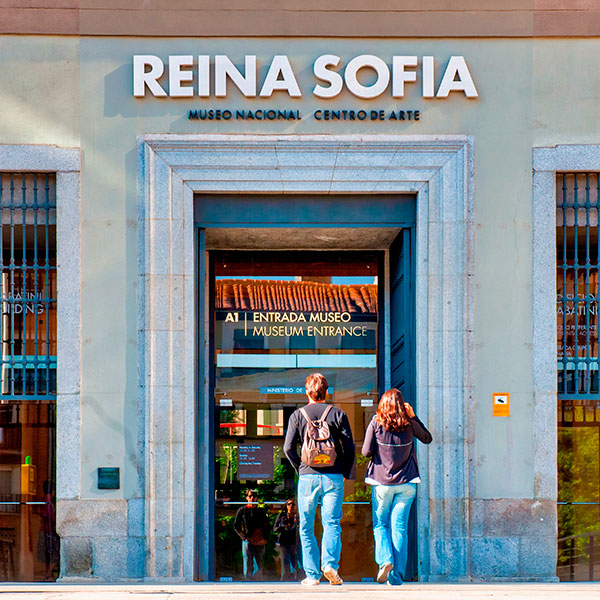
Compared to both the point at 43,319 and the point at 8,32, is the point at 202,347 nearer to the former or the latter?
the point at 43,319

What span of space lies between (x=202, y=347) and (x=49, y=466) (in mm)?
2105

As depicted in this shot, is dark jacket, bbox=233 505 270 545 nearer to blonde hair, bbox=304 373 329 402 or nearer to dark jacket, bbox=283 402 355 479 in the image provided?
dark jacket, bbox=283 402 355 479

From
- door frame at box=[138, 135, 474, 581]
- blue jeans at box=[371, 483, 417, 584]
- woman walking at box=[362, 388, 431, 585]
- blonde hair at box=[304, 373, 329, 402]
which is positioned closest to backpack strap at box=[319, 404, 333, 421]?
blonde hair at box=[304, 373, 329, 402]

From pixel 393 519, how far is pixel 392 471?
42 centimetres

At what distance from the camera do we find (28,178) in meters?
9.40

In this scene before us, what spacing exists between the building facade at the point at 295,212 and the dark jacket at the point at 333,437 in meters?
1.40

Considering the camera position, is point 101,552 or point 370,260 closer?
point 101,552

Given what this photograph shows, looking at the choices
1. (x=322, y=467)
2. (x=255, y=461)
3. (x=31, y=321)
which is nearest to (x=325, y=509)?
(x=322, y=467)

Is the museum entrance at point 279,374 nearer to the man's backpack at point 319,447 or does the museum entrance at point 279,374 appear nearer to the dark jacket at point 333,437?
the dark jacket at point 333,437

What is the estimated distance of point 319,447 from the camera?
7.86 metres

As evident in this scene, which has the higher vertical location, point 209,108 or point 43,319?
point 209,108

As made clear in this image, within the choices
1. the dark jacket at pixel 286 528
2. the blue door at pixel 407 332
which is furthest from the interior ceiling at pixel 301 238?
the dark jacket at pixel 286 528

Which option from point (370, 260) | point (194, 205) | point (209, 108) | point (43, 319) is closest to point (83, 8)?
point (209, 108)

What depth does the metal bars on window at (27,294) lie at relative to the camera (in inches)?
367
